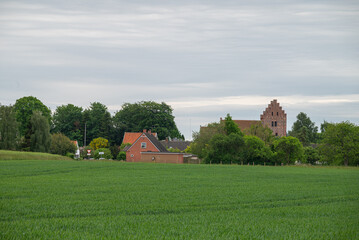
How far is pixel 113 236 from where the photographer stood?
12516 mm

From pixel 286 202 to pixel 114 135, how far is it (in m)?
111

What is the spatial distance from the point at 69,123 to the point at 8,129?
4372cm

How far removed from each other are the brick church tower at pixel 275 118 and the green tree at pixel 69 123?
56.8 meters

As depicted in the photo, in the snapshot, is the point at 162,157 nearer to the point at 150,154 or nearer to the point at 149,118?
the point at 150,154

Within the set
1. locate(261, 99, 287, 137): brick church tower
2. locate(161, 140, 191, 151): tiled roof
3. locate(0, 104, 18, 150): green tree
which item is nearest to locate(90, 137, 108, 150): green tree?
locate(161, 140, 191, 151): tiled roof

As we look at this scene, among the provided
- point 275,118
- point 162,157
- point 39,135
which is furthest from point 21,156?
point 275,118

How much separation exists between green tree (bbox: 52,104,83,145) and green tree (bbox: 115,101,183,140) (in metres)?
11.3

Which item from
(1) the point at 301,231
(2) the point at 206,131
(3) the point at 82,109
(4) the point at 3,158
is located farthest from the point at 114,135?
(1) the point at 301,231

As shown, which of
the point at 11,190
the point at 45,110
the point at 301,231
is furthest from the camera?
the point at 45,110

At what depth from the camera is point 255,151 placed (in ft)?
261

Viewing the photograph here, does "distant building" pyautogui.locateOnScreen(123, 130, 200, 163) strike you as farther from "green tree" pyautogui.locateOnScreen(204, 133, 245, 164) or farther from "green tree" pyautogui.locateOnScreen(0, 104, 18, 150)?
"green tree" pyautogui.locateOnScreen(0, 104, 18, 150)

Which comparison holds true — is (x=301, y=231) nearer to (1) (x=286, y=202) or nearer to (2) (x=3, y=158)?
(1) (x=286, y=202)

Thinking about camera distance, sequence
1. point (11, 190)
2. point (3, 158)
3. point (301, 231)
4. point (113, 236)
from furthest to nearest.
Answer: point (3, 158)
point (11, 190)
point (301, 231)
point (113, 236)

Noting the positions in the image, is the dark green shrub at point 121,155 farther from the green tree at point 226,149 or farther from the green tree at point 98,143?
the green tree at point 226,149
